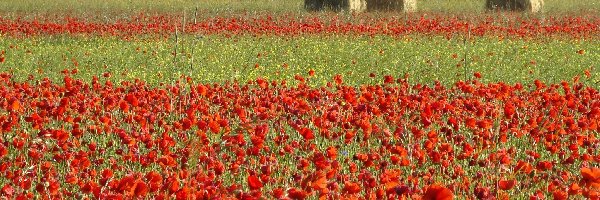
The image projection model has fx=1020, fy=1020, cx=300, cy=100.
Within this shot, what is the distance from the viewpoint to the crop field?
4223 millimetres

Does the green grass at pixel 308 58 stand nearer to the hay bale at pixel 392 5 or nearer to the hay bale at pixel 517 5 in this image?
the hay bale at pixel 392 5

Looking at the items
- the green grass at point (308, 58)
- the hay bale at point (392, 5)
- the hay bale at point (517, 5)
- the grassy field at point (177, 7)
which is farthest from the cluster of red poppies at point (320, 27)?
the hay bale at point (517, 5)

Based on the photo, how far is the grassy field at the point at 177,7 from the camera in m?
21.7

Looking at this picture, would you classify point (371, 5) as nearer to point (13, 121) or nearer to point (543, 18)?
point (543, 18)

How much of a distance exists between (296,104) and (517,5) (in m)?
17.5

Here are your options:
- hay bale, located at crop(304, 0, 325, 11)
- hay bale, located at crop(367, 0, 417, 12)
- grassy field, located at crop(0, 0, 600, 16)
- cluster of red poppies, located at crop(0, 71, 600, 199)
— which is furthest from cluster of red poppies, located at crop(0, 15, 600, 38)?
cluster of red poppies, located at crop(0, 71, 600, 199)

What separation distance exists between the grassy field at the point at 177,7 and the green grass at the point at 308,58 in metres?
6.07

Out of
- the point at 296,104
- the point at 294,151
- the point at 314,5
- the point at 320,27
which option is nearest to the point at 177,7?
the point at 314,5

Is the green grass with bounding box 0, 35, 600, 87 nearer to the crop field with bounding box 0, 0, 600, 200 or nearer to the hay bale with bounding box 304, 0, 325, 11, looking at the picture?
the crop field with bounding box 0, 0, 600, 200

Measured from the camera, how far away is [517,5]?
22.7 m

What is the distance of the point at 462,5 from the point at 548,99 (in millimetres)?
19155

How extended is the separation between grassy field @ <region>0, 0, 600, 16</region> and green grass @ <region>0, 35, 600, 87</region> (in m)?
6.07

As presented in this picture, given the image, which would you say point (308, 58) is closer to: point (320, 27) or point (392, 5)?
point (320, 27)

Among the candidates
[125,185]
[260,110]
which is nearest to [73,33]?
[260,110]
